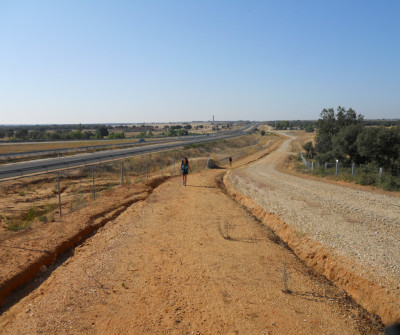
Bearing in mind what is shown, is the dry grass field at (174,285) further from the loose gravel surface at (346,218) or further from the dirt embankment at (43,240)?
the loose gravel surface at (346,218)

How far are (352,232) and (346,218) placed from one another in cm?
189

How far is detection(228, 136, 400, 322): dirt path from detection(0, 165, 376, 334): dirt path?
0.63 meters

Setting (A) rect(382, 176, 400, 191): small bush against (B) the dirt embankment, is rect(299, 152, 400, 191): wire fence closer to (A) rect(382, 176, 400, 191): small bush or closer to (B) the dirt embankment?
(A) rect(382, 176, 400, 191): small bush

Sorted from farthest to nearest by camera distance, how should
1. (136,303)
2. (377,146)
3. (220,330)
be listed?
(377,146) → (136,303) → (220,330)

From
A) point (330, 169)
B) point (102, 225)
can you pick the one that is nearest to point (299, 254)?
point (102, 225)

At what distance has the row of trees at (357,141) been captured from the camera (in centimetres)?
2430

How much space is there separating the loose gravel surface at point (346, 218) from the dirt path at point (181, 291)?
4.96ft

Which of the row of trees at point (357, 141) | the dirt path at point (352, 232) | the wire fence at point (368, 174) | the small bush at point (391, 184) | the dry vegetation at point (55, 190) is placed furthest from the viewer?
the row of trees at point (357, 141)

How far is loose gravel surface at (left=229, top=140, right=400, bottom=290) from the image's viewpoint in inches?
336

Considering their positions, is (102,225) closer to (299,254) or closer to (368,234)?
(299,254)

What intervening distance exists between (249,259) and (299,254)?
2174mm

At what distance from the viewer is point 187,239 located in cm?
1022

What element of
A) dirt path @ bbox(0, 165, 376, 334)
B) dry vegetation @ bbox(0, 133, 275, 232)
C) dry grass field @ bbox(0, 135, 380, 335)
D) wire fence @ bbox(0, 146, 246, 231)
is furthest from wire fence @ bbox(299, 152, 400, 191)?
dry vegetation @ bbox(0, 133, 275, 232)

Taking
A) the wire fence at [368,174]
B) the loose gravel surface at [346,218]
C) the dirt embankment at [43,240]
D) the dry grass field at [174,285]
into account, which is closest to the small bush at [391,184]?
the wire fence at [368,174]
